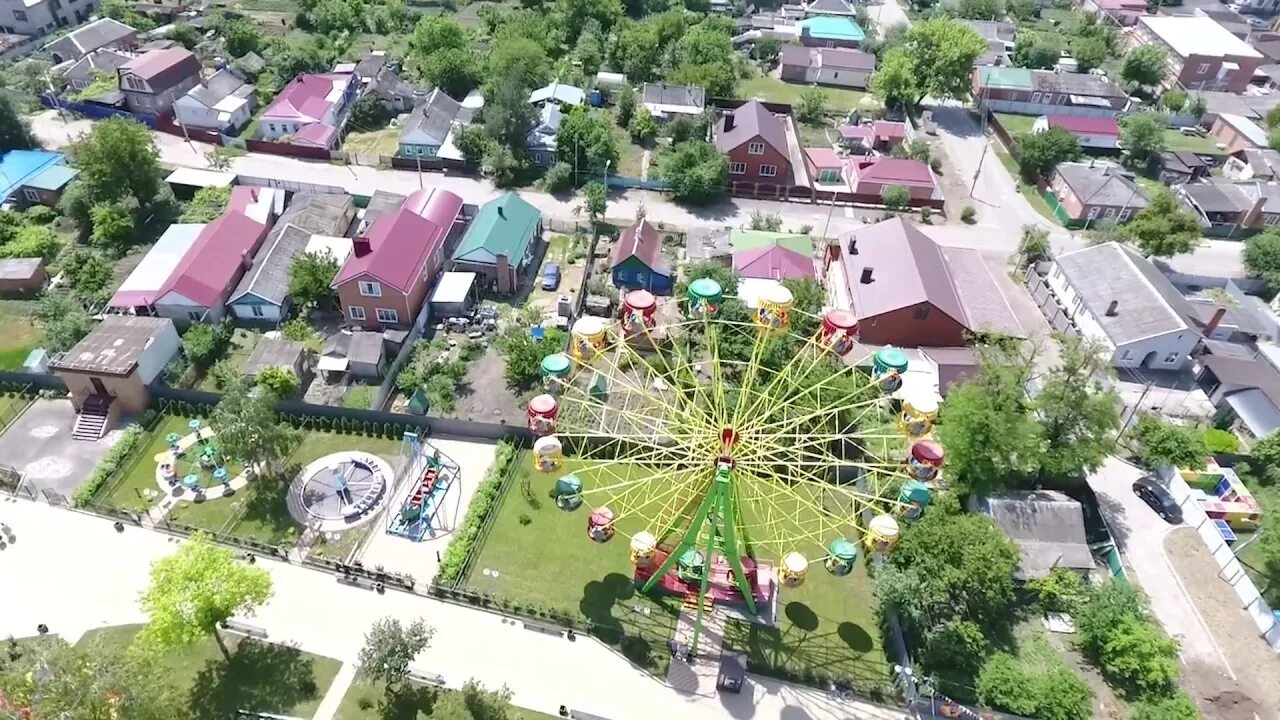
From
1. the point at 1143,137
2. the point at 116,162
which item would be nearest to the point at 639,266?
the point at 116,162

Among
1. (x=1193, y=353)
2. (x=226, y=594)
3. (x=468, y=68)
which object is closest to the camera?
(x=226, y=594)

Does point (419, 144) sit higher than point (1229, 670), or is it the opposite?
point (419, 144)

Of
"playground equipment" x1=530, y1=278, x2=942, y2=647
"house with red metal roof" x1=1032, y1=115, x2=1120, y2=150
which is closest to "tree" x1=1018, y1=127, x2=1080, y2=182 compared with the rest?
"house with red metal roof" x1=1032, y1=115, x2=1120, y2=150

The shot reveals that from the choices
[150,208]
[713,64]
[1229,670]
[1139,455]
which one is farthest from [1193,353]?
[150,208]

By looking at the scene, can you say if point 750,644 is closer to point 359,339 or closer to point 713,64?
point 359,339

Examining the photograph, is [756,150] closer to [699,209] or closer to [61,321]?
[699,209]

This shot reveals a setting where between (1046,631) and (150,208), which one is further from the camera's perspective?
(150,208)
